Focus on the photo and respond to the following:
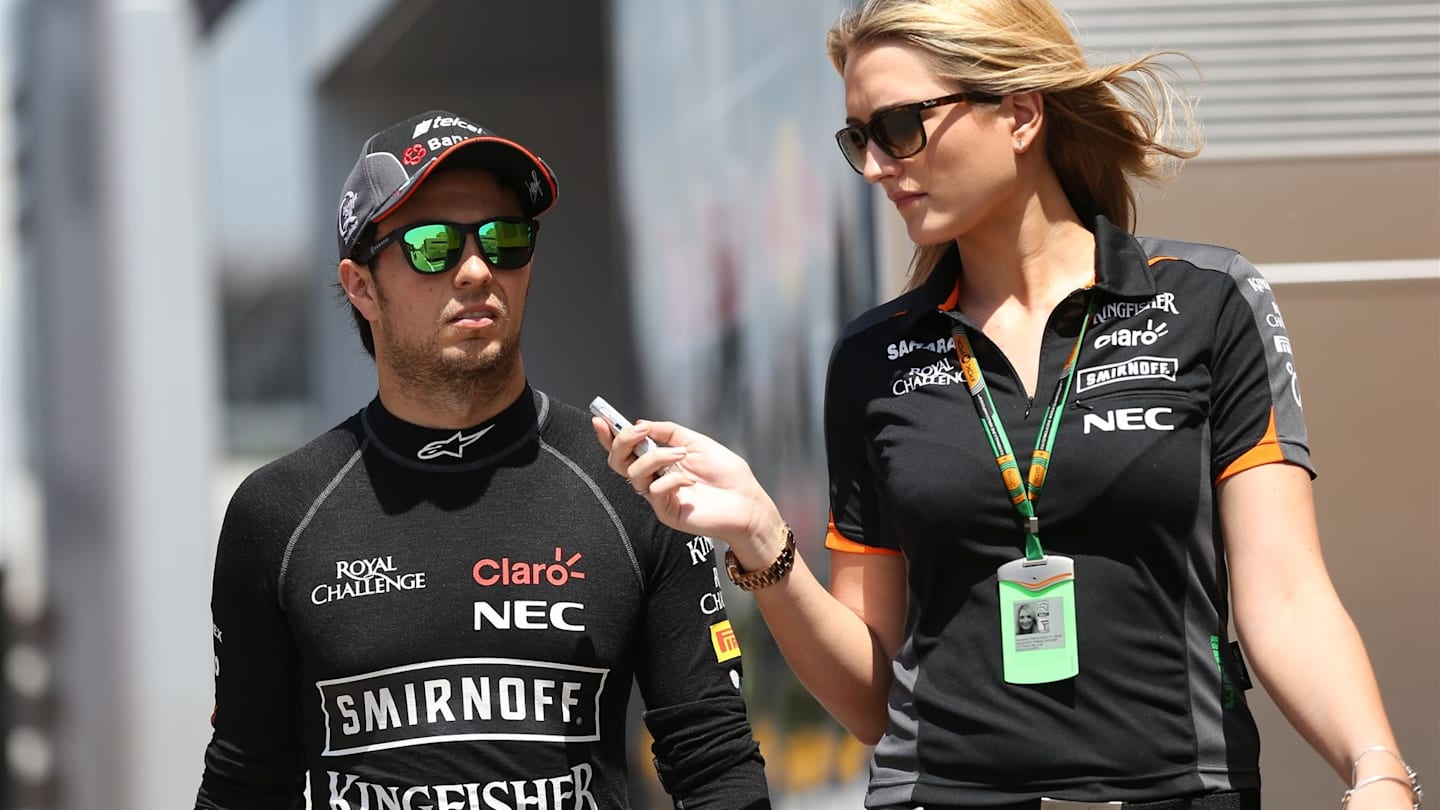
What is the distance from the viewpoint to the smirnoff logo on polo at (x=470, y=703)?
94.3 inches

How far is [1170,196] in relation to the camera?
407 cm

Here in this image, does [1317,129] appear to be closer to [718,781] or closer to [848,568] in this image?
[848,568]

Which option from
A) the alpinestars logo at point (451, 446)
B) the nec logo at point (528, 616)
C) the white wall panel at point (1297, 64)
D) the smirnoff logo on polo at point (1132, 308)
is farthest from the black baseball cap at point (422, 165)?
the white wall panel at point (1297, 64)

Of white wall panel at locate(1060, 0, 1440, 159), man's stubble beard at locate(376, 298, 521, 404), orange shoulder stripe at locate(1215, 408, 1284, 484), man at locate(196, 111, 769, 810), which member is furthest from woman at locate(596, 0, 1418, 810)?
white wall panel at locate(1060, 0, 1440, 159)

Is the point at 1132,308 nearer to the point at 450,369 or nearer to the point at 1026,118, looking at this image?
the point at 1026,118

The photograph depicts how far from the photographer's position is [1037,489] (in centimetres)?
232

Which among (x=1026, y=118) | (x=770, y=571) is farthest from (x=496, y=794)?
(x=1026, y=118)

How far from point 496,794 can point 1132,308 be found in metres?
1.04

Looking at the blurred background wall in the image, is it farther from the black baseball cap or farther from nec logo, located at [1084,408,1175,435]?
nec logo, located at [1084,408,1175,435]

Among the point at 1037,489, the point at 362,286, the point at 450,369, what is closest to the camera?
the point at 1037,489

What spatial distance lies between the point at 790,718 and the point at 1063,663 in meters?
5.36

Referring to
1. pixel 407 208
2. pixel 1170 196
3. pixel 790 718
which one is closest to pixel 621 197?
pixel 790 718

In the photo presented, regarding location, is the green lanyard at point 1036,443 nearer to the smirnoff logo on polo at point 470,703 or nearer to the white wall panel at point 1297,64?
the smirnoff logo on polo at point 470,703

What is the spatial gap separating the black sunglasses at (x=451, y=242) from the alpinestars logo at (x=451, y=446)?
0.23 metres
